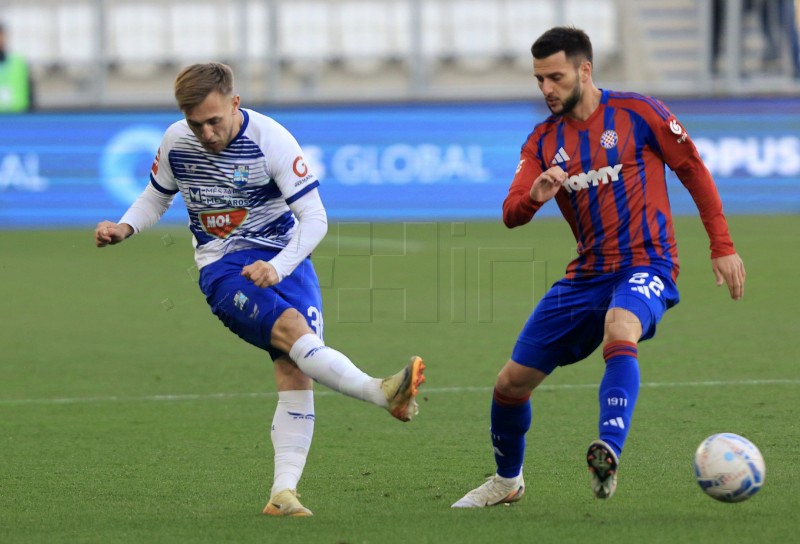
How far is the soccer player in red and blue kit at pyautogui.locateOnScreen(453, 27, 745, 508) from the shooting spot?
5.03 metres

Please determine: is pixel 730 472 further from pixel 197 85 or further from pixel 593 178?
pixel 197 85

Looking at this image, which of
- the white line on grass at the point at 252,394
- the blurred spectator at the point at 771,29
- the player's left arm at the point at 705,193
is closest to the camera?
the player's left arm at the point at 705,193

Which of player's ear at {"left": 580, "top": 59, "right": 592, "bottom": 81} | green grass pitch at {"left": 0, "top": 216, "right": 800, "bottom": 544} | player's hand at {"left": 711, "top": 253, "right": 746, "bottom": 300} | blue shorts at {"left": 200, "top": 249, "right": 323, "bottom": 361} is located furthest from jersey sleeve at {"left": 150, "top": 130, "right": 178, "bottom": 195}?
player's hand at {"left": 711, "top": 253, "right": 746, "bottom": 300}

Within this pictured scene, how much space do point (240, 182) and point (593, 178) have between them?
1.34 meters

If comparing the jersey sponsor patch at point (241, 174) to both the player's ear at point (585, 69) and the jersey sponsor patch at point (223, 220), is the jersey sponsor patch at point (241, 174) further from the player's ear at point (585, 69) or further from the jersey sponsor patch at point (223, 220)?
the player's ear at point (585, 69)

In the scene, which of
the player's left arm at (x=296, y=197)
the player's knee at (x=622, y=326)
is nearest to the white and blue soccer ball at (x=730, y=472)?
the player's knee at (x=622, y=326)

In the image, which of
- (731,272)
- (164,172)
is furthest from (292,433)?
(731,272)

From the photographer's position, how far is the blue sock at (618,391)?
15.0 ft

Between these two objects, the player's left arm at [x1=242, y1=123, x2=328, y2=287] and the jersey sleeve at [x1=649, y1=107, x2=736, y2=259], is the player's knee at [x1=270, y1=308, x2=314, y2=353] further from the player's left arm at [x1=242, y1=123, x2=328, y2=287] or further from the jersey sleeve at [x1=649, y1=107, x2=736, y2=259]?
the jersey sleeve at [x1=649, y1=107, x2=736, y2=259]

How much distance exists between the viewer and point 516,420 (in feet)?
17.2

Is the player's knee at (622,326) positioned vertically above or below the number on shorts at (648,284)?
below

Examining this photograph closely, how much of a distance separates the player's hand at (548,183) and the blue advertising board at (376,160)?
11759 mm

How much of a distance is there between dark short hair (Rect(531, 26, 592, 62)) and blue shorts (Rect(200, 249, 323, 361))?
1261 mm

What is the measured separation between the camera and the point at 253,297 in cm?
497
